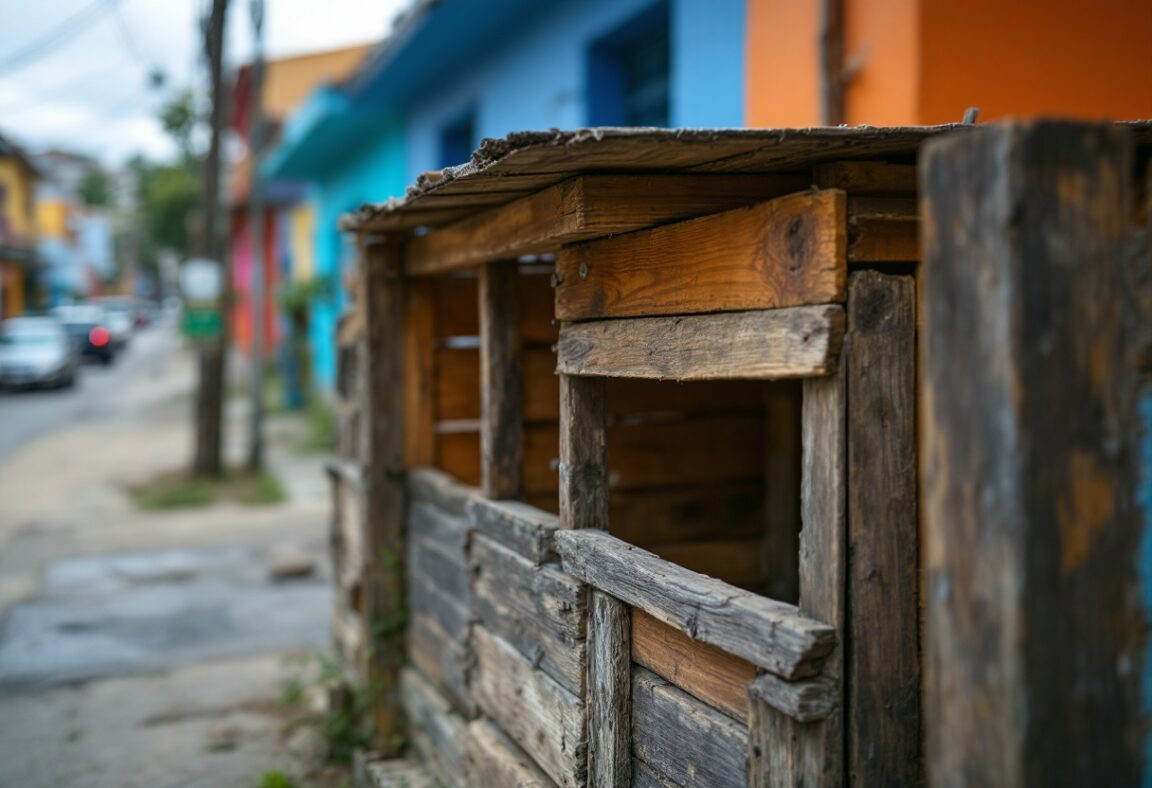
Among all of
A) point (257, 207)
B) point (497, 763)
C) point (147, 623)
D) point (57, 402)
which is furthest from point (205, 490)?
point (57, 402)

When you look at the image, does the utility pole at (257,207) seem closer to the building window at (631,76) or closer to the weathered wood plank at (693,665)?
the building window at (631,76)

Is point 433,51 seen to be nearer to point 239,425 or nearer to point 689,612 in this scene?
point 689,612

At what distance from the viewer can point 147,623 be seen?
6.88 m

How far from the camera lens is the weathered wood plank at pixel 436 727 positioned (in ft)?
12.4

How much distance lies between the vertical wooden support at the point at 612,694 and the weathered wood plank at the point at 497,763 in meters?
0.44

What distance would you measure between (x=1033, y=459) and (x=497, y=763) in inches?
94.1

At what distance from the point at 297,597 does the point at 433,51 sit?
5.02 m

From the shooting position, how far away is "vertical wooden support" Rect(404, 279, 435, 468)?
14.6ft

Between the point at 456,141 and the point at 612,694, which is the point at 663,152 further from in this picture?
the point at 456,141

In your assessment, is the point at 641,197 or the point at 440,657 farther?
the point at 440,657

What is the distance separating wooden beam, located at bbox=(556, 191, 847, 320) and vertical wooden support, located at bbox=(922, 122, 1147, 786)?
502 mm

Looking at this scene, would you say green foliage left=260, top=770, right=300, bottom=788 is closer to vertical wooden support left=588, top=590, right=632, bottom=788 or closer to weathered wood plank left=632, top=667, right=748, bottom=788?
vertical wooden support left=588, top=590, right=632, bottom=788

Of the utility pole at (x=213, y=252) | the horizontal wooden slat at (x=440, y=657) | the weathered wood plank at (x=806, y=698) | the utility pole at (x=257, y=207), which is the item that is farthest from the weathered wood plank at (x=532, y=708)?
the utility pole at (x=257, y=207)

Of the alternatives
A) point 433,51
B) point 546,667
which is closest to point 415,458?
point 546,667
